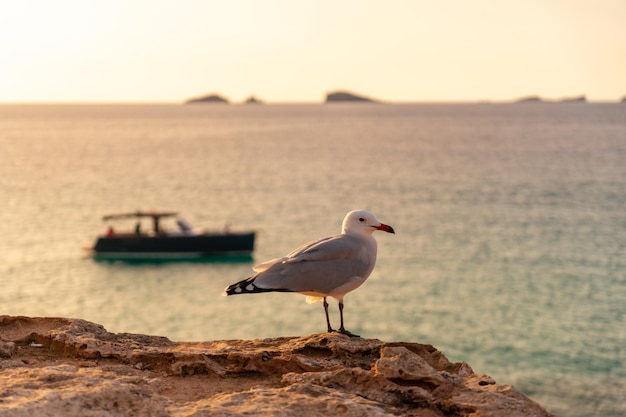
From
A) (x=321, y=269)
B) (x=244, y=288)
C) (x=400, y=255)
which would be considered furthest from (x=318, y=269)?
(x=400, y=255)

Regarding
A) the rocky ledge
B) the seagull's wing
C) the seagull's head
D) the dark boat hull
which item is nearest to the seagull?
the seagull's wing

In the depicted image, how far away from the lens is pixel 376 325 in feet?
138

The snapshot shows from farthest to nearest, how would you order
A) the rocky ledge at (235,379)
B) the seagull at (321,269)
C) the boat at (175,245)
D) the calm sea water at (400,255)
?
the boat at (175,245) → the calm sea water at (400,255) → the seagull at (321,269) → the rocky ledge at (235,379)

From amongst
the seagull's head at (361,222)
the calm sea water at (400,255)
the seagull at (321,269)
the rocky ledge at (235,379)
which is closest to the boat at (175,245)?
the calm sea water at (400,255)

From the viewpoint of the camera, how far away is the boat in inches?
2329

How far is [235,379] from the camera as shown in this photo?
243 inches

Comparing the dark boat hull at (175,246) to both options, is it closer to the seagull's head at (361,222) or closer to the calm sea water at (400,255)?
the calm sea water at (400,255)

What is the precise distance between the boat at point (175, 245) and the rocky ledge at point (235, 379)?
171 ft

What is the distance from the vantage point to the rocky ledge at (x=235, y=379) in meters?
5.21

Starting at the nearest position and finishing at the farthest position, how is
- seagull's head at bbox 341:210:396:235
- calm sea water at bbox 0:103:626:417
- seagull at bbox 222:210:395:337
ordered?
seagull at bbox 222:210:395:337 → seagull's head at bbox 341:210:396:235 → calm sea water at bbox 0:103:626:417

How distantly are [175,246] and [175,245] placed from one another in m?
0.09

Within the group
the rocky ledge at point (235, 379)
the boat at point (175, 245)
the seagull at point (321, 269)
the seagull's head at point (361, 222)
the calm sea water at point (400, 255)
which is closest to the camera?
the rocky ledge at point (235, 379)

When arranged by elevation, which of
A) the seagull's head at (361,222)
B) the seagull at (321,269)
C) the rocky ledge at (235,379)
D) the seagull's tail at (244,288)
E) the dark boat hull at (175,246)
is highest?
the seagull's head at (361,222)

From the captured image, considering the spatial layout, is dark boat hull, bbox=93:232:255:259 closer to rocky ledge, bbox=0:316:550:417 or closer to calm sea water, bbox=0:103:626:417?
calm sea water, bbox=0:103:626:417
